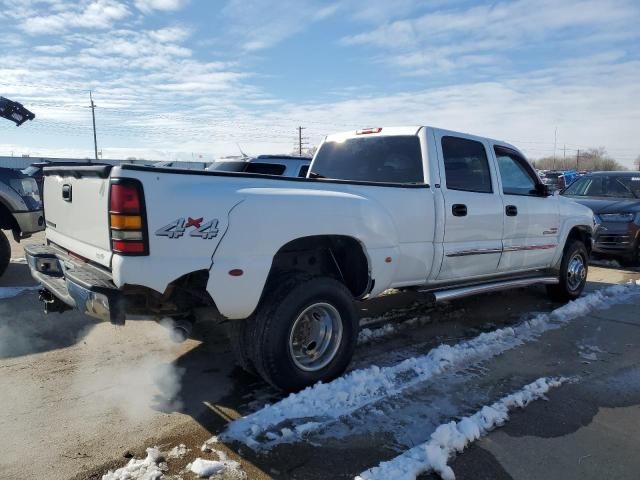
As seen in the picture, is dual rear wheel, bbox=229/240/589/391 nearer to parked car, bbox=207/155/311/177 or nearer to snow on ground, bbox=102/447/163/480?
snow on ground, bbox=102/447/163/480

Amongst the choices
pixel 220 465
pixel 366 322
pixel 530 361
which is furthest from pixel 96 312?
pixel 530 361

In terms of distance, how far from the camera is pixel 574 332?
208 inches

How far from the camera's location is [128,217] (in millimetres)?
2879

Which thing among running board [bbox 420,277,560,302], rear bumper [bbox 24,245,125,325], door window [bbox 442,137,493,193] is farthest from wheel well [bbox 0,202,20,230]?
door window [bbox 442,137,493,193]

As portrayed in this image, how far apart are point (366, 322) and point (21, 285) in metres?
4.58

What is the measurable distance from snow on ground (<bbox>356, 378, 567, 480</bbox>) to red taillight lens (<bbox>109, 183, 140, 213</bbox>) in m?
1.93

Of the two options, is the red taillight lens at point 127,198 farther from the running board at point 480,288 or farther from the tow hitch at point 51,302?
the running board at point 480,288

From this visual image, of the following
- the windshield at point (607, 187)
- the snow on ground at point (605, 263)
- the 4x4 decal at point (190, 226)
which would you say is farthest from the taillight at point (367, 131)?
the windshield at point (607, 187)

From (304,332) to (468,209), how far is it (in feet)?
6.97

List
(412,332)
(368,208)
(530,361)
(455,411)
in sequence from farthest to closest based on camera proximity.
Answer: (412,332), (530,361), (368,208), (455,411)

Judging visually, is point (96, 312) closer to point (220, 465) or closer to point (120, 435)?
point (120, 435)

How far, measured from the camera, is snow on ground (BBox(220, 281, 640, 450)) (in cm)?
310

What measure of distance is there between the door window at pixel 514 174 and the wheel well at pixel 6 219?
6.29m

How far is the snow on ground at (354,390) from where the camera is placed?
3098 millimetres
